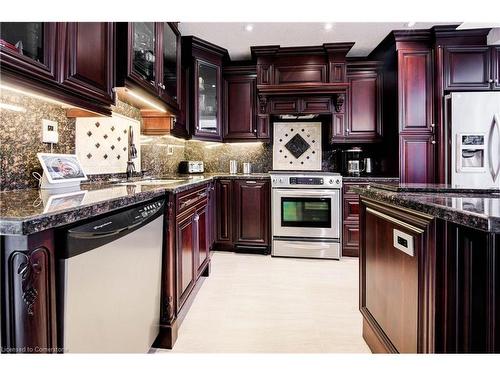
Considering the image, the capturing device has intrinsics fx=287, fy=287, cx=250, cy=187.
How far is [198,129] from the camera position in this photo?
3.66 metres

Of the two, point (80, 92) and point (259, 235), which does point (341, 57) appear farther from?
point (80, 92)

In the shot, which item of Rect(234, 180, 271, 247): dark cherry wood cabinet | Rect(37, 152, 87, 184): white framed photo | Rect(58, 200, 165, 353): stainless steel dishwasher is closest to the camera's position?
Rect(58, 200, 165, 353): stainless steel dishwasher

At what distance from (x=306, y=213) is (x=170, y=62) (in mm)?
2207

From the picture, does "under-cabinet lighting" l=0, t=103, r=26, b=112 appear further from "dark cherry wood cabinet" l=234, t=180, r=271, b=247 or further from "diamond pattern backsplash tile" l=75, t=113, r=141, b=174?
"dark cherry wood cabinet" l=234, t=180, r=271, b=247

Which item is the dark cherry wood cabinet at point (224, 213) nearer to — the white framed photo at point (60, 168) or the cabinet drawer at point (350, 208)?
the cabinet drawer at point (350, 208)

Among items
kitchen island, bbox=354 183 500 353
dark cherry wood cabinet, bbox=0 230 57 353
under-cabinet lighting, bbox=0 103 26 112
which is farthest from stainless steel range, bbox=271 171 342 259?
dark cherry wood cabinet, bbox=0 230 57 353

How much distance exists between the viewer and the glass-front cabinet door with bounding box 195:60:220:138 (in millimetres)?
3646

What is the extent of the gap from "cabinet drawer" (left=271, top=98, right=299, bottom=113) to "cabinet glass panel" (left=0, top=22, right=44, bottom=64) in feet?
9.39

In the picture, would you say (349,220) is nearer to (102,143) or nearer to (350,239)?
(350,239)

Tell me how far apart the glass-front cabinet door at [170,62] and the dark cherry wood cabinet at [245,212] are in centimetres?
129
